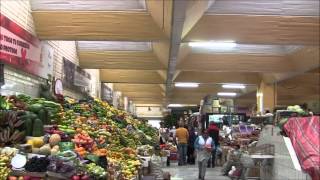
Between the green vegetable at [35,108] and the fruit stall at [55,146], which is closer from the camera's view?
the fruit stall at [55,146]

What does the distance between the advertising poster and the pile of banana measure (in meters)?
6.26

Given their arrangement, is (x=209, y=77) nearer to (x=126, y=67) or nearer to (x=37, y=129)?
(x=126, y=67)

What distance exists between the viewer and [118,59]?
16.5 metres

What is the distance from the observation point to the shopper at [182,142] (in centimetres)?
1963

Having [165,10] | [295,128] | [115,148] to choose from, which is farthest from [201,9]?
[295,128]

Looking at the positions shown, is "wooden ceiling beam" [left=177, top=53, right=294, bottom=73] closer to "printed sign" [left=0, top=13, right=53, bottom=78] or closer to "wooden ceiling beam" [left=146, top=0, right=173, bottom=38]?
"wooden ceiling beam" [left=146, top=0, right=173, bottom=38]

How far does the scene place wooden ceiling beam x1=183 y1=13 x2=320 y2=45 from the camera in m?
11.3

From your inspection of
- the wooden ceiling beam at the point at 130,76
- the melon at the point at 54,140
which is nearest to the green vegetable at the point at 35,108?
the melon at the point at 54,140

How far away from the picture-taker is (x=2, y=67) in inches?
349

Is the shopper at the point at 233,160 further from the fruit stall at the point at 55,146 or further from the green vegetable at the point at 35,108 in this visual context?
the green vegetable at the point at 35,108

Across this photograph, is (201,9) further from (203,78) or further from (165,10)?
(203,78)

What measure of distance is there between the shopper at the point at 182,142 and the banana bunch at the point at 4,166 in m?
14.0

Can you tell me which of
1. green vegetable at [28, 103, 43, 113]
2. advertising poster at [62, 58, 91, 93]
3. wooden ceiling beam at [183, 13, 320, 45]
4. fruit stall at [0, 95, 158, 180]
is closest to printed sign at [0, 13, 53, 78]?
fruit stall at [0, 95, 158, 180]

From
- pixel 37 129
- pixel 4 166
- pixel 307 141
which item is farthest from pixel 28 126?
pixel 307 141
